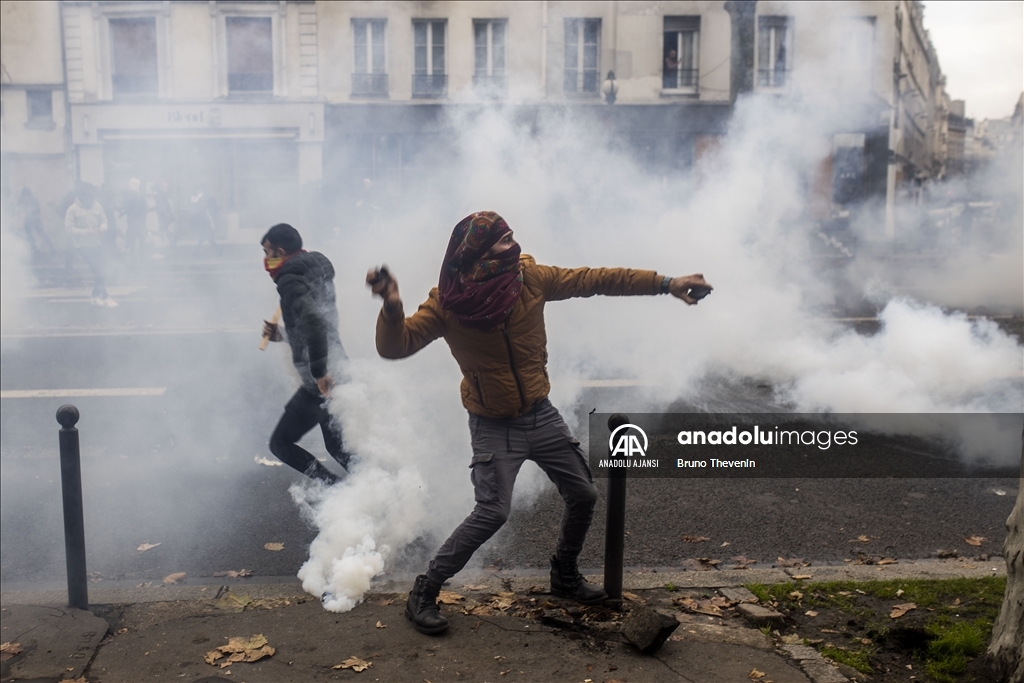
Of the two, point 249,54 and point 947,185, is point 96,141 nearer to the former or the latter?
point 249,54

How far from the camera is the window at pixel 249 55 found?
52.8 ft

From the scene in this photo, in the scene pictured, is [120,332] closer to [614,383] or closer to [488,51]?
[614,383]

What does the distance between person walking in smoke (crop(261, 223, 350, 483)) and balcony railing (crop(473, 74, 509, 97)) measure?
8.35 meters

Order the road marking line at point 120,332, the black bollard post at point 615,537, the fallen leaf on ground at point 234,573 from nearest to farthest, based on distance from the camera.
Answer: the black bollard post at point 615,537
the fallen leaf on ground at point 234,573
the road marking line at point 120,332

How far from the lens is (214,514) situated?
490 centimetres

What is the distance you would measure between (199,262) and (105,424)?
10166mm

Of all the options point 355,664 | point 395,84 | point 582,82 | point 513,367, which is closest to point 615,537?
point 513,367

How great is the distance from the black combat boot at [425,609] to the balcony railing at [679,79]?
18.0 meters

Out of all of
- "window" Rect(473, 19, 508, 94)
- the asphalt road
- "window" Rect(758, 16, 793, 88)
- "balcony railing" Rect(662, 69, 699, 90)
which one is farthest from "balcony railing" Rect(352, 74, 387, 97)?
the asphalt road

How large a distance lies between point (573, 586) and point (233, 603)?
1434 mm

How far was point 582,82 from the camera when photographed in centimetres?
1589

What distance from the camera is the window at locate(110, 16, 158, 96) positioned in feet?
44.7

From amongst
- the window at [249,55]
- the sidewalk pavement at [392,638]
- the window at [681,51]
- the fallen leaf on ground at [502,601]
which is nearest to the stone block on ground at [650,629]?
the sidewalk pavement at [392,638]

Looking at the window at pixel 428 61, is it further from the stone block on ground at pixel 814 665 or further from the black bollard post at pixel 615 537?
the stone block on ground at pixel 814 665
